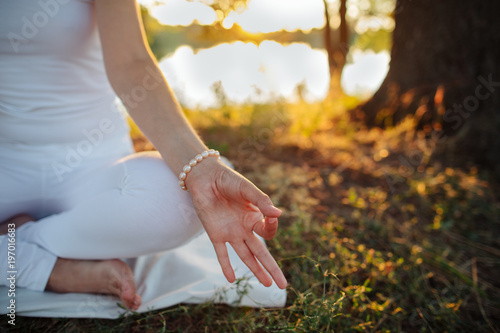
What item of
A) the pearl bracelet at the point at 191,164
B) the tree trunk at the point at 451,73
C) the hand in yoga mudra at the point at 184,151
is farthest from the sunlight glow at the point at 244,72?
the pearl bracelet at the point at 191,164

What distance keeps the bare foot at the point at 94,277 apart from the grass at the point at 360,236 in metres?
0.11

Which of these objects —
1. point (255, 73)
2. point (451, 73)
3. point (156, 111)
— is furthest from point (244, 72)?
point (156, 111)

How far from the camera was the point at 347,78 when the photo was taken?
10.8 m

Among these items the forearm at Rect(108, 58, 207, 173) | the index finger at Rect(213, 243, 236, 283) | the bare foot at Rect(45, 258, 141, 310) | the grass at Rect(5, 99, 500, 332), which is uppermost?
the forearm at Rect(108, 58, 207, 173)

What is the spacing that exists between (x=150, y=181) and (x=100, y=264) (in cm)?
39

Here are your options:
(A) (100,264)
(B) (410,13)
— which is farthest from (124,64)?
(B) (410,13)

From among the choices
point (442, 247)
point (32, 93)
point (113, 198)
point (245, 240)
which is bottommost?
point (442, 247)

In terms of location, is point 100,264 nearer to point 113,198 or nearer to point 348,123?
point 113,198

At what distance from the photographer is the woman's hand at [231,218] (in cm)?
102

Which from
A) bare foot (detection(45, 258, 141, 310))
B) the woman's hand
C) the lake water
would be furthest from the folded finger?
the lake water

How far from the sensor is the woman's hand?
3.34 feet

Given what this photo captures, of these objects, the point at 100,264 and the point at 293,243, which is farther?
the point at 293,243

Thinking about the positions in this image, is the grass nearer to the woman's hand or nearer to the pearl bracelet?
the woman's hand

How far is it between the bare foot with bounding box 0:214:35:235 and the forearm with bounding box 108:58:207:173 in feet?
2.17
